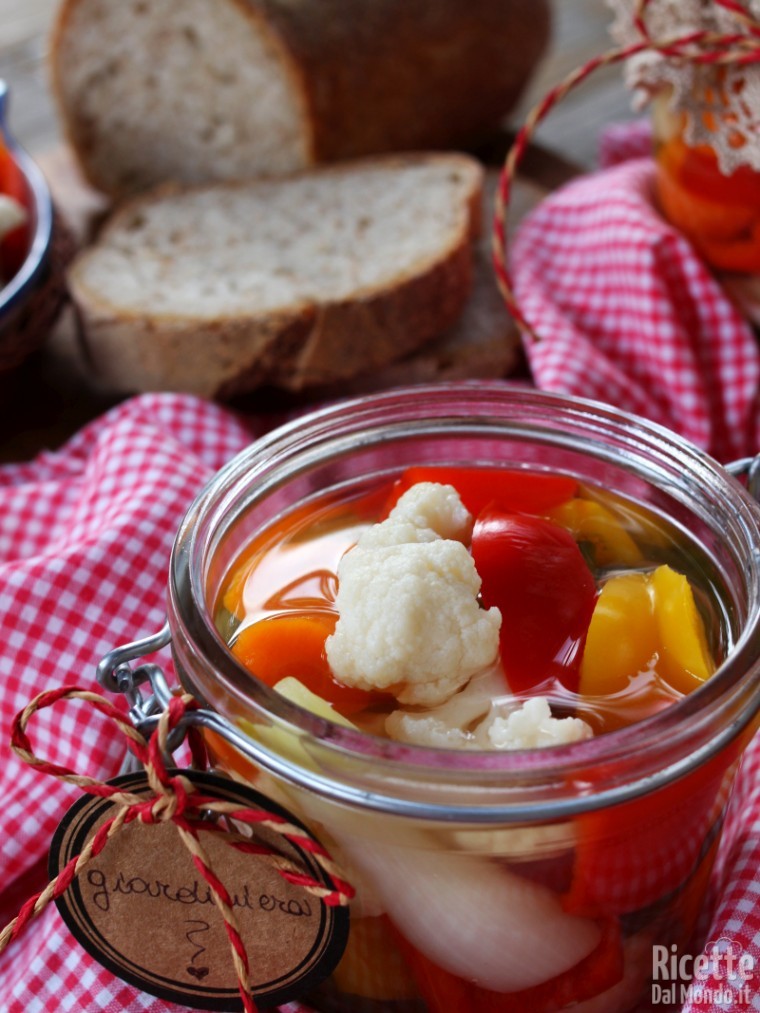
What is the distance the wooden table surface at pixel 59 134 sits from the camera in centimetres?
174

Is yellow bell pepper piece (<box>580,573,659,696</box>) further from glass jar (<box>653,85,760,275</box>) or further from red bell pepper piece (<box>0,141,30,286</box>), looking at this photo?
red bell pepper piece (<box>0,141,30,286</box>)

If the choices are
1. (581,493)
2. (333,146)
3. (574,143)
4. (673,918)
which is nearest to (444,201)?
(333,146)

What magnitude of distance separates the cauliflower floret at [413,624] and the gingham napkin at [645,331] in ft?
2.45

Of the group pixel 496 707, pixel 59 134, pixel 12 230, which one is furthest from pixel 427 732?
pixel 59 134

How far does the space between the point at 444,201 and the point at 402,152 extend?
43cm

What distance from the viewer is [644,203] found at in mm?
1714

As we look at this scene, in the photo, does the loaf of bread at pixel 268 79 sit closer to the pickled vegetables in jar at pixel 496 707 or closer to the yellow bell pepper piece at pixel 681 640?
the pickled vegetables in jar at pixel 496 707

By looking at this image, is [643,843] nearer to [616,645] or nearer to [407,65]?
[616,645]

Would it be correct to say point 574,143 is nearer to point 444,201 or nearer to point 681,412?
point 444,201

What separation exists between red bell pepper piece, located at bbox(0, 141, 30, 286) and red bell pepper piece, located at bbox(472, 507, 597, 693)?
3.82 feet

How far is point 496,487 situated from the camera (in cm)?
98

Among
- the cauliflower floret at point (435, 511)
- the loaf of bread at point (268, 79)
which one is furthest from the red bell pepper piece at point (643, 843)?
the loaf of bread at point (268, 79)

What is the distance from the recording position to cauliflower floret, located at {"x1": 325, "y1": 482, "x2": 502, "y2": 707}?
2.50ft

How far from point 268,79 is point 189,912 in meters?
1.75
